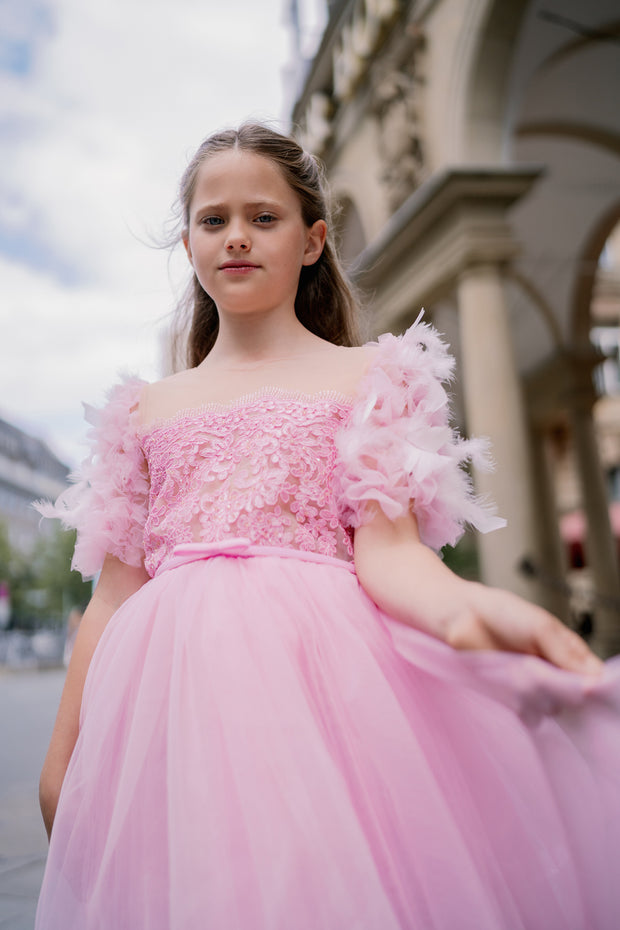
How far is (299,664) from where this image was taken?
1.34m

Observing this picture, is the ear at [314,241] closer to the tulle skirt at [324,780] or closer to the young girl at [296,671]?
the young girl at [296,671]

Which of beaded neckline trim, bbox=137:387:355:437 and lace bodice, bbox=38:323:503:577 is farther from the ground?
beaded neckline trim, bbox=137:387:355:437

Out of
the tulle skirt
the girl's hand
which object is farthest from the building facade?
the girl's hand

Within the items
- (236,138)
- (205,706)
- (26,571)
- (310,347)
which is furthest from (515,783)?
(26,571)

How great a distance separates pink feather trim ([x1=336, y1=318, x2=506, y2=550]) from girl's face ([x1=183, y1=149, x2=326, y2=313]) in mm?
340

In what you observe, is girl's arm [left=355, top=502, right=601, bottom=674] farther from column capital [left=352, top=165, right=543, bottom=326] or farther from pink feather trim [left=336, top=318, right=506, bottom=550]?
column capital [left=352, top=165, right=543, bottom=326]

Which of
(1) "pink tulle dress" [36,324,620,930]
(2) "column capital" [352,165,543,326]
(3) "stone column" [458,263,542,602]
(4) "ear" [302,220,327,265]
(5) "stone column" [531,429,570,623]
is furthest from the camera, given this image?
(5) "stone column" [531,429,570,623]

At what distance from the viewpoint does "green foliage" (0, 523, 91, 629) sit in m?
46.6

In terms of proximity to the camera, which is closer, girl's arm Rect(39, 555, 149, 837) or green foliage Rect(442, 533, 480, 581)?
girl's arm Rect(39, 555, 149, 837)

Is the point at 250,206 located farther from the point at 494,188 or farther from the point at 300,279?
the point at 494,188

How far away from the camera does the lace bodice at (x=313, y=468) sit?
1.53 meters

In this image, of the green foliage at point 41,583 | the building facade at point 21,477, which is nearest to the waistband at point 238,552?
the green foliage at point 41,583

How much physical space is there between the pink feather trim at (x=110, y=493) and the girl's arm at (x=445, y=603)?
567mm

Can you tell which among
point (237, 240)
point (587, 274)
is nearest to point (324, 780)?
point (237, 240)
